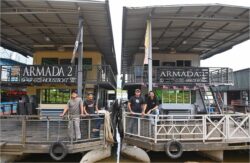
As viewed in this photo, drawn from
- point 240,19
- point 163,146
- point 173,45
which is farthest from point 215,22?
point 163,146

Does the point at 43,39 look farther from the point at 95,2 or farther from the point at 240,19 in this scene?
the point at 240,19

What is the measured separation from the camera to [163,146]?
34.5 ft

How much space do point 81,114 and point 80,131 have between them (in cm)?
54

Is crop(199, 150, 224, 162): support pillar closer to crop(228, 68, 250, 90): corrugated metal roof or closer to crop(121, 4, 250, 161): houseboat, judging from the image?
crop(121, 4, 250, 161): houseboat

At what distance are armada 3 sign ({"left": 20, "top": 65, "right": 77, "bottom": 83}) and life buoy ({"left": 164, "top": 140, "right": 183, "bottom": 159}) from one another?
7.86 metres

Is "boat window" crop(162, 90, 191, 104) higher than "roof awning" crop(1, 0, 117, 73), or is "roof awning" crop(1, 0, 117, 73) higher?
"roof awning" crop(1, 0, 117, 73)

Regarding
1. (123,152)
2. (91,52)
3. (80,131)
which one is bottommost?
(123,152)

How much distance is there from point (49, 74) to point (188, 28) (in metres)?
7.43

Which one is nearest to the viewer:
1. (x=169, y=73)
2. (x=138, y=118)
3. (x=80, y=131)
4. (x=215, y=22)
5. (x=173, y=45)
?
(x=80, y=131)

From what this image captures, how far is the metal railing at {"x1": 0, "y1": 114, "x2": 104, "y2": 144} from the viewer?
A: 10047 millimetres

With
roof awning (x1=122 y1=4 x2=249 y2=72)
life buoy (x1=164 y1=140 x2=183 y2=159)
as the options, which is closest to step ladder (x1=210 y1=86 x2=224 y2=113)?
roof awning (x1=122 y1=4 x2=249 y2=72)

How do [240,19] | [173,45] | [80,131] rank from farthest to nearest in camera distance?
[173,45], [240,19], [80,131]

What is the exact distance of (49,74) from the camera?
55.5 ft

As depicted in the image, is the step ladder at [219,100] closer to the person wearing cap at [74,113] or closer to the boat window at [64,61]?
the boat window at [64,61]
